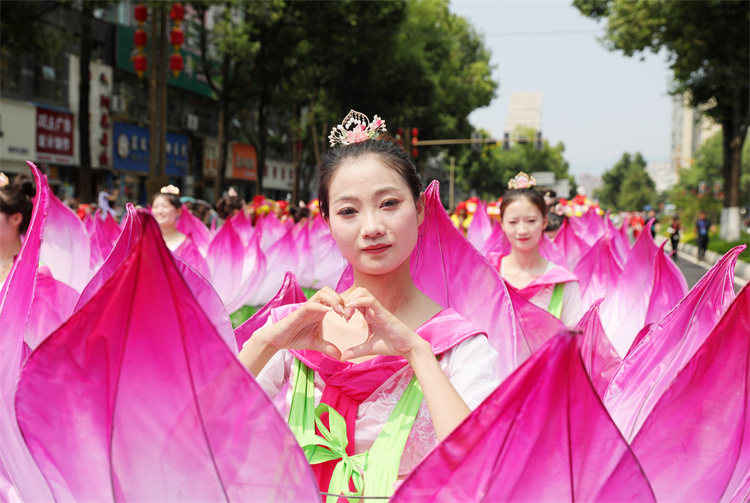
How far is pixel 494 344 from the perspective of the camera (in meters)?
3.08

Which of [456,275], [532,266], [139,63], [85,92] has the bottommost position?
[532,266]

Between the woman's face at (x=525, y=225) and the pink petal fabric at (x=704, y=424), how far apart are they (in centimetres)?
339

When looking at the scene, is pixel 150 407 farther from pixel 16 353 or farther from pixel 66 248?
pixel 66 248

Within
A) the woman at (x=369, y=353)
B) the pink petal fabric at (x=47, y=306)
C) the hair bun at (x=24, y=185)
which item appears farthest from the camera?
the hair bun at (x=24, y=185)

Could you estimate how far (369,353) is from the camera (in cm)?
183

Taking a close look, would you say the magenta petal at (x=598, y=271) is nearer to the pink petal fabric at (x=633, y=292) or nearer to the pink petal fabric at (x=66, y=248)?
the pink petal fabric at (x=633, y=292)

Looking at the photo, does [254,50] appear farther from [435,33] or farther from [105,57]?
[435,33]

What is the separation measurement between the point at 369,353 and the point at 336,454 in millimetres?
269

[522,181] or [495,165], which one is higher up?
[495,165]

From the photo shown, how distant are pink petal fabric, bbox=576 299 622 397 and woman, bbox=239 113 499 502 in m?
1.03

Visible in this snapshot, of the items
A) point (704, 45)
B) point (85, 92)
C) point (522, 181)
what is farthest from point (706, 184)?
point (522, 181)

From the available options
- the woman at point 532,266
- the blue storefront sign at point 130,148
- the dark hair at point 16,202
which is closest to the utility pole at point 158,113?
the dark hair at point 16,202

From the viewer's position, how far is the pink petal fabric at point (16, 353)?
156 centimetres

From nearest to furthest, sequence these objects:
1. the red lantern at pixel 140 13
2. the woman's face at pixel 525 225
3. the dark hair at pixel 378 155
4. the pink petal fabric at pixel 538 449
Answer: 1. the pink petal fabric at pixel 538 449
2. the dark hair at pixel 378 155
3. the woman's face at pixel 525 225
4. the red lantern at pixel 140 13
